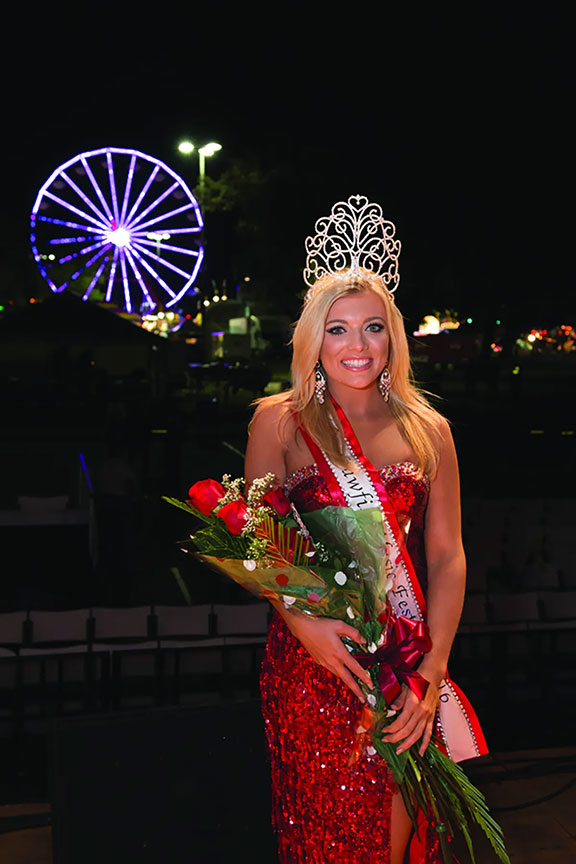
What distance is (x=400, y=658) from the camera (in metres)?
2.27

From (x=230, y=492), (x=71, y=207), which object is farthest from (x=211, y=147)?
(x=230, y=492)

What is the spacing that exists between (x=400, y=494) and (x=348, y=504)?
158 millimetres

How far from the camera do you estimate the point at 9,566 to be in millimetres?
7750

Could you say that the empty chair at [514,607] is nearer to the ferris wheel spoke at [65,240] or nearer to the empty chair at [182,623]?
the empty chair at [182,623]

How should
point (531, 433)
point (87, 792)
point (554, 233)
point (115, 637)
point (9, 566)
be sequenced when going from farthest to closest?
point (554, 233), point (531, 433), point (9, 566), point (115, 637), point (87, 792)

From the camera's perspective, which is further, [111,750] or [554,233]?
[554,233]

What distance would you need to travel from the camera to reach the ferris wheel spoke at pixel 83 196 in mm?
22000

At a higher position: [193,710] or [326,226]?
[326,226]

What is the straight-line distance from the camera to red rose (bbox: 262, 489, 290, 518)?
223 centimetres

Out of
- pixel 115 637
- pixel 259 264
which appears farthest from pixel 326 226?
pixel 259 264

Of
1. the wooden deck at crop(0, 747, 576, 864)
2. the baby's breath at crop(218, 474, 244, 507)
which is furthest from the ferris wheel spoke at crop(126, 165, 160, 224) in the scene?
the baby's breath at crop(218, 474, 244, 507)

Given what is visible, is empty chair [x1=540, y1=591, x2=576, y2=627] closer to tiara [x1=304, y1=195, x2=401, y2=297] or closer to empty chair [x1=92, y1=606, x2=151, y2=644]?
empty chair [x1=92, y1=606, x2=151, y2=644]

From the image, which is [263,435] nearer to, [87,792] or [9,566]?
[87,792]

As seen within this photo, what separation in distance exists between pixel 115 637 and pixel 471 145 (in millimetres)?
18966
